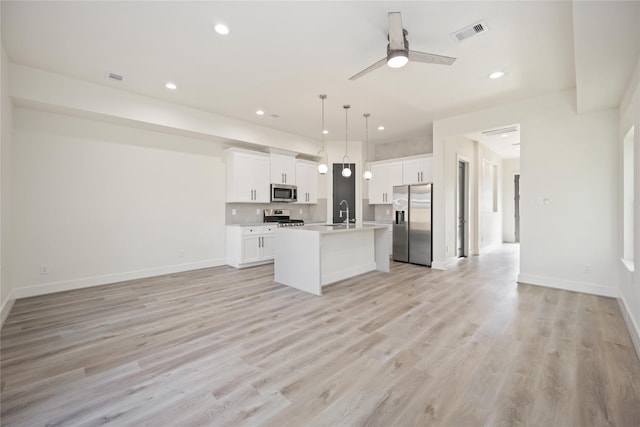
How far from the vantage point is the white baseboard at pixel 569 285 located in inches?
148

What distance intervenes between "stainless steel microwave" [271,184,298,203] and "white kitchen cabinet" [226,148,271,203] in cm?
17

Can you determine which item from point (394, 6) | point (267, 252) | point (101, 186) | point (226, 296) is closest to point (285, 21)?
point (394, 6)

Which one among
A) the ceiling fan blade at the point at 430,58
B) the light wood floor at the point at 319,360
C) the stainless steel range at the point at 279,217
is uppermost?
the ceiling fan blade at the point at 430,58

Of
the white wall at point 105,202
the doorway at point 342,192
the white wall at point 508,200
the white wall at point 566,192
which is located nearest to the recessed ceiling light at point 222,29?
the white wall at point 105,202

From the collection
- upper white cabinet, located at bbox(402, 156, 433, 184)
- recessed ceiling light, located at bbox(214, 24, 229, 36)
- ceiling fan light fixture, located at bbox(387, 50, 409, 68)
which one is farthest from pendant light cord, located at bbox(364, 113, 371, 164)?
recessed ceiling light, located at bbox(214, 24, 229, 36)

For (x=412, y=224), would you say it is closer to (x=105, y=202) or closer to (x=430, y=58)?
(x=430, y=58)

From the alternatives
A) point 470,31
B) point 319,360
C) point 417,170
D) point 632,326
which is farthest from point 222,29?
point 632,326

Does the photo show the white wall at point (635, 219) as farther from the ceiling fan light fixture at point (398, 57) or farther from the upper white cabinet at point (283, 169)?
the upper white cabinet at point (283, 169)

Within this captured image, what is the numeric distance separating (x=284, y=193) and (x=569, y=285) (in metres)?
5.43

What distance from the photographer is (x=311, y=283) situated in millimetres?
3938

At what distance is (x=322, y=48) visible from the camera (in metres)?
3.07

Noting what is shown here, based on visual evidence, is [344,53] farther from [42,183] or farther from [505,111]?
[42,183]

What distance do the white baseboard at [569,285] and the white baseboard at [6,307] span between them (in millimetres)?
6890

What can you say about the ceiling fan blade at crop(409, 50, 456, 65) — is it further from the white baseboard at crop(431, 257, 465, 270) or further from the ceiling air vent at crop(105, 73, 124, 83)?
the white baseboard at crop(431, 257, 465, 270)
